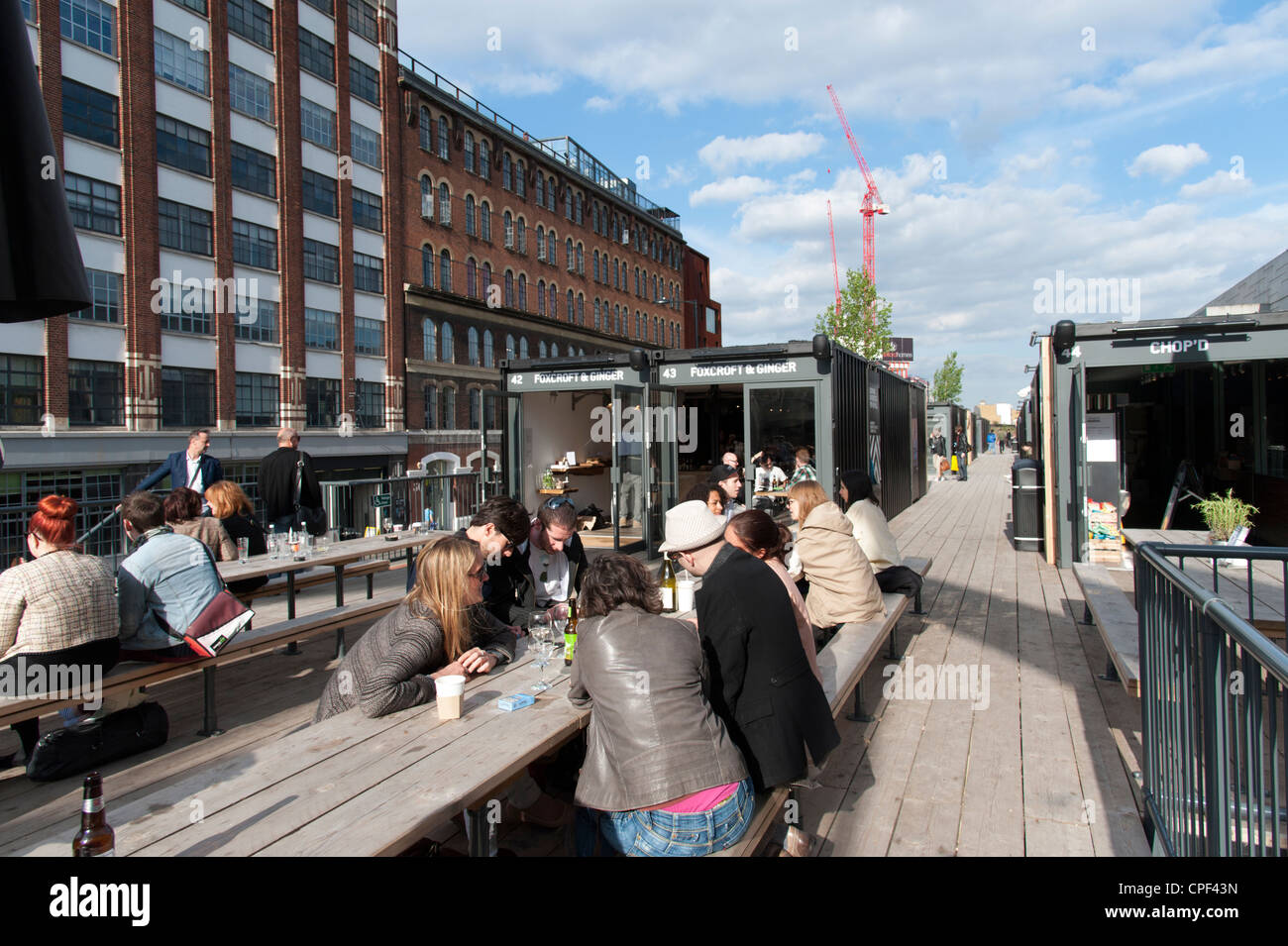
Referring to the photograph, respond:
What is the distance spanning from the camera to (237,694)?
564 centimetres

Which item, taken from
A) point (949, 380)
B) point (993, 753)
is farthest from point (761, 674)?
point (949, 380)

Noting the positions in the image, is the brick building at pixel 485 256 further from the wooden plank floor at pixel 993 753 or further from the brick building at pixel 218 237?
the wooden plank floor at pixel 993 753

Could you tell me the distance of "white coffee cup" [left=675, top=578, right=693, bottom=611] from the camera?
194 inches

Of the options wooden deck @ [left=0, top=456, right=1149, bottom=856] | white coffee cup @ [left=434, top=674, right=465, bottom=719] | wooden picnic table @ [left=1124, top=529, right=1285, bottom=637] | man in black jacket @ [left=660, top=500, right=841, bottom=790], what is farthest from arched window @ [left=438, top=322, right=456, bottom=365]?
man in black jacket @ [left=660, top=500, right=841, bottom=790]

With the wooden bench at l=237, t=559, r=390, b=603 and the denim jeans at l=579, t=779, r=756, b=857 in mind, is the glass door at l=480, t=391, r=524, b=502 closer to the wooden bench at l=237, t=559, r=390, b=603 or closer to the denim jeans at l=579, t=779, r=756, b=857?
the wooden bench at l=237, t=559, r=390, b=603

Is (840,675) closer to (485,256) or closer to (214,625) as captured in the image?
(214,625)

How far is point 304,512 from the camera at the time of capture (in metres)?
8.55

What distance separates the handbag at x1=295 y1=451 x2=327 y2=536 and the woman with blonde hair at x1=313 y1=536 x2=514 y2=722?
5.37m

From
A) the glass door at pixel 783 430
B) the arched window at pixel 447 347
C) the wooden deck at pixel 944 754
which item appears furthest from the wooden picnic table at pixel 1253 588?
the arched window at pixel 447 347

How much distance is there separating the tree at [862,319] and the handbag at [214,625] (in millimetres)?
31578

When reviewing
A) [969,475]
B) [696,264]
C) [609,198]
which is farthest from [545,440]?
[696,264]

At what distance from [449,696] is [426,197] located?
36.7 m

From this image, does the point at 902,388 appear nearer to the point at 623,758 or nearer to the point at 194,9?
the point at 623,758
